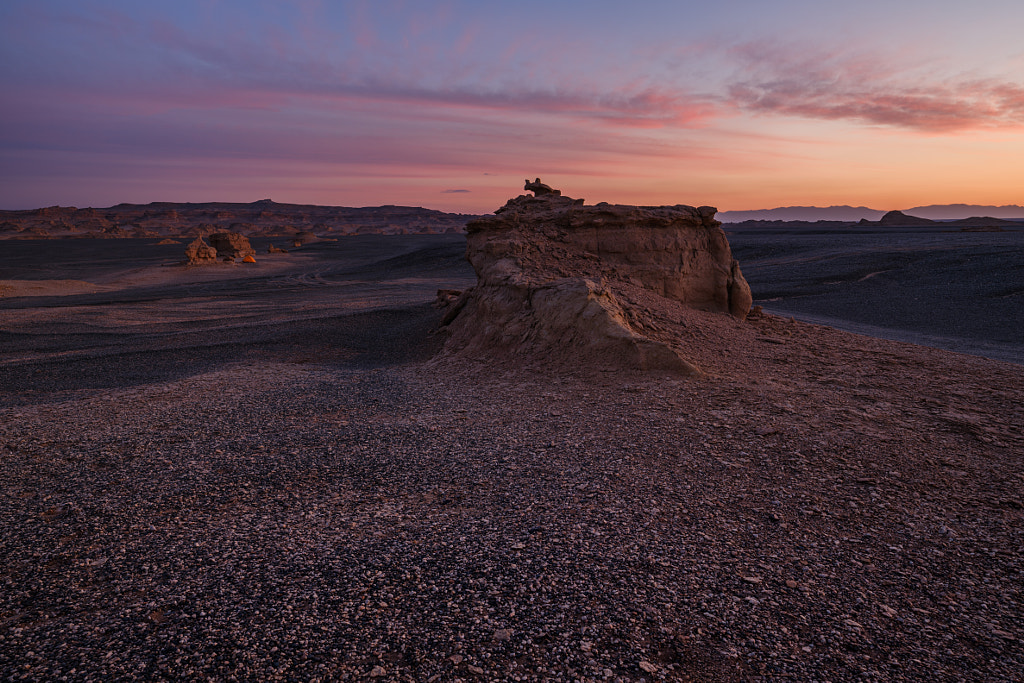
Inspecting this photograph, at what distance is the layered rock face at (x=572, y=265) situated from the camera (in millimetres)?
10148

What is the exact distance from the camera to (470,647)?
10.4 ft

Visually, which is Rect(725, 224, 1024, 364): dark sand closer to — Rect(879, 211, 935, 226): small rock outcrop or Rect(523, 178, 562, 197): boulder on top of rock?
Rect(523, 178, 562, 197): boulder on top of rock

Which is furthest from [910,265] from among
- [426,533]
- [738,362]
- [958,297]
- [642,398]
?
[426,533]

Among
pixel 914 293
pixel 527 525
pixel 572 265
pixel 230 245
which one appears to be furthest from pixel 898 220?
pixel 527 525

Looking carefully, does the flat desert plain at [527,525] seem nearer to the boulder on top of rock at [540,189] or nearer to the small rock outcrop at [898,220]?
the boulder on top of rock at [540,189]

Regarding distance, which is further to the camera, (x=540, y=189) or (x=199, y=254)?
(x=199, y=254)

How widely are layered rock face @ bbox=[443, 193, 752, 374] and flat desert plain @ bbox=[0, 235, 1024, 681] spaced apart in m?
1.40

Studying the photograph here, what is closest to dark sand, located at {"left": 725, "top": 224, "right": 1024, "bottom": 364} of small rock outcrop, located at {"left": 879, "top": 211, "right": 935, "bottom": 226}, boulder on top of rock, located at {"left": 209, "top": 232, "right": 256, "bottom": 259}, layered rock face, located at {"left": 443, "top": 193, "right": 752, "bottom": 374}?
layered rock face, located at {"left": 443, "top": 193, "right": 752, "bottom": 374}

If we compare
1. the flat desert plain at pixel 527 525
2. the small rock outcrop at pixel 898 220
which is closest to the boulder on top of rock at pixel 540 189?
the flat desert plain at pixel 527 525

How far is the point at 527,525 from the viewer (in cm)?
445

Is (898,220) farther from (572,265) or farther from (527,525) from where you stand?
(527,525)

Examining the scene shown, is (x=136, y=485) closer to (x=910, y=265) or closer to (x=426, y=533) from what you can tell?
(x=426, y=533)

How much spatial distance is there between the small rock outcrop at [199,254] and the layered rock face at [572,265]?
37.6 meters

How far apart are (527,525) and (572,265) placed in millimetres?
8036
